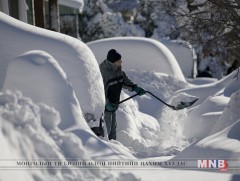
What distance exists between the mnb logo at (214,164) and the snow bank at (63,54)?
2139 mm

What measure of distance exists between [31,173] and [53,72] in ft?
5.13

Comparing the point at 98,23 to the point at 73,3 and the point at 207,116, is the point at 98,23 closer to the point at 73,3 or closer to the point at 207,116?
the point at 73,3

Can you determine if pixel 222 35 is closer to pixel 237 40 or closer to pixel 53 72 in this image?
pixel 237 40

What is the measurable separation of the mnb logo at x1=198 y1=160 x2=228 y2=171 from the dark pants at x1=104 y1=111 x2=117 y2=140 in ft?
7.01

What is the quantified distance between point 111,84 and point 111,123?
1.92 feet

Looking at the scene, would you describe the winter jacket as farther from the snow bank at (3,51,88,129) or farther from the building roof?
the building roof

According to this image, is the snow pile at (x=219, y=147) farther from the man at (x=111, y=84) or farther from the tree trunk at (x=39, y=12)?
the tree trunk at (x=39, y=12)

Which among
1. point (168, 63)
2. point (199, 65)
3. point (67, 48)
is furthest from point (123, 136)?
point (199, 65)

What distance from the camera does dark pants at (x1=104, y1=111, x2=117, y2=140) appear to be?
7137 mm

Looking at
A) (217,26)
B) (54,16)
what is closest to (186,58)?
(54,16)

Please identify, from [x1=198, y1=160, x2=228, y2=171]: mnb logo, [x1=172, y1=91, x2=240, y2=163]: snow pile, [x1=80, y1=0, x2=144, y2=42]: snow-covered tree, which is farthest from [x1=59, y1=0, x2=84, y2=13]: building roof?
[x1=198, y1=160, x2=228, y2=171]: mnb logo

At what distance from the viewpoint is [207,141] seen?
5598 mm

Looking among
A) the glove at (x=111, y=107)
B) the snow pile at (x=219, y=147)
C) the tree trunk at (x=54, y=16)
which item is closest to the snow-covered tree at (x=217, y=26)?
the glove at (x=111, y=107)

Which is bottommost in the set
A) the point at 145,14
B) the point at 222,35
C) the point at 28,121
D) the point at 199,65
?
the point at 199,65
